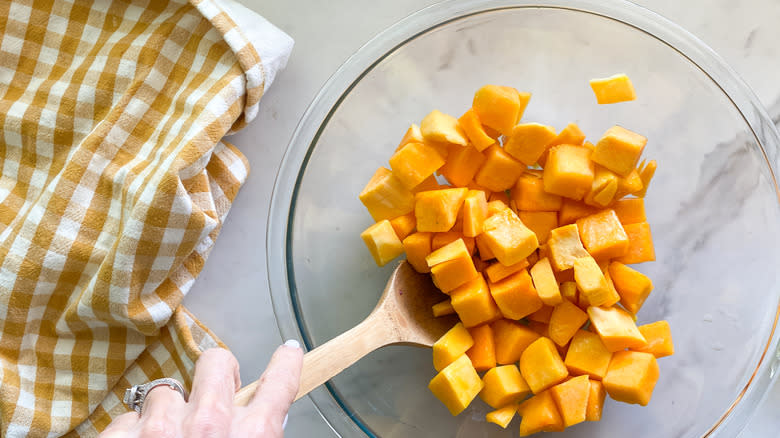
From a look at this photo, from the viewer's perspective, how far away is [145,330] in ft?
4.75

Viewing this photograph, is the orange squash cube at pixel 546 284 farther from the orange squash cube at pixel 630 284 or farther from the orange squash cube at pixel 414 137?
the orange squash cube at pixel 414 137

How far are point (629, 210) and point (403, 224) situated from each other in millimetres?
477

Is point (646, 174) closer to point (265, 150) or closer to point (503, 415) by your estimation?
point (503, 415)

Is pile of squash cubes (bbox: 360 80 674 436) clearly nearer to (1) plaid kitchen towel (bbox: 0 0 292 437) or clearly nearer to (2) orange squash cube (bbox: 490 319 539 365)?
(2) orange squash cube (bbox: 490 319 539 365)

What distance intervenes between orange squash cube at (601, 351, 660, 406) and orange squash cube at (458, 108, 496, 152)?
51 cm

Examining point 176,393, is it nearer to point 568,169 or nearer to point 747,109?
point 568,169

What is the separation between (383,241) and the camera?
1280mm

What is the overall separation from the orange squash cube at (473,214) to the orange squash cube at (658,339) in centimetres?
41

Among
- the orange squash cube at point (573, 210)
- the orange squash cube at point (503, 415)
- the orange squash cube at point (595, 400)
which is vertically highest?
the orange squash cube at point (573, 210)

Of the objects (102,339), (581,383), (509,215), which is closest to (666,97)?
(509,215)

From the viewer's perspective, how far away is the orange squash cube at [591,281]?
118cm

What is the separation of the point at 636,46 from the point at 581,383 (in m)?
0.77

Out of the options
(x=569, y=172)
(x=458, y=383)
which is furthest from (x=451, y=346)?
(x=569, y=172)

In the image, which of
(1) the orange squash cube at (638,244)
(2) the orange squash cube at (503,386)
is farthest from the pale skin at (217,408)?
(1) the orange squash cube at (638,244)
